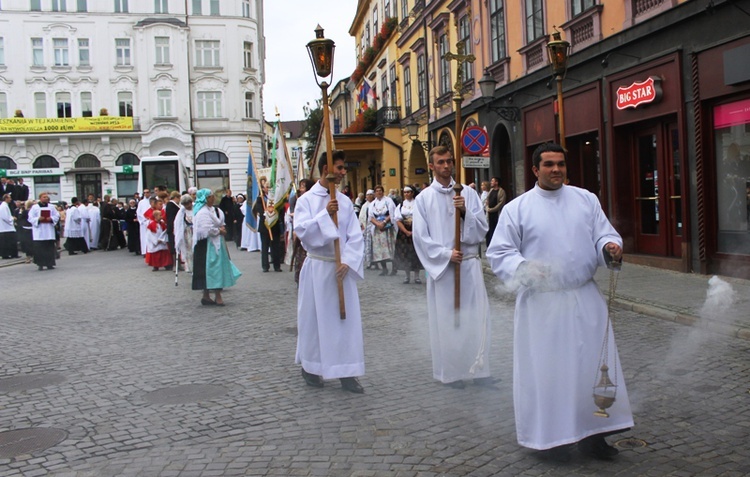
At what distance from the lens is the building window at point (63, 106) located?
50.6 meters

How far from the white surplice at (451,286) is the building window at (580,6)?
1059cm

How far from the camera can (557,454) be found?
4.31 metres

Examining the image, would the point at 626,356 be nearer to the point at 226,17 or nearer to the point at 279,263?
the point at 279,263

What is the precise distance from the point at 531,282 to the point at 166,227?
14.8 meters

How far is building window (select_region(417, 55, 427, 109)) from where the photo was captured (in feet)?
98.3

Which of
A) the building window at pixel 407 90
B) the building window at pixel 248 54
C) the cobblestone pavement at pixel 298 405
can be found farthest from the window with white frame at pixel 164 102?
the cobblestone pavement at pixel 298 405

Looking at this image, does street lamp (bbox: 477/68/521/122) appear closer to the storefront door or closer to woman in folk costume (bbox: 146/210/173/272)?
the storefront door

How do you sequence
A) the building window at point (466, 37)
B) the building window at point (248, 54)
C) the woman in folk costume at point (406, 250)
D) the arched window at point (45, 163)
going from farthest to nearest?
the building window at point (248, 54) → the arched window at point (45, 163) → the building window at point (466, 37) → the woman in folk costume at point (406, 250)

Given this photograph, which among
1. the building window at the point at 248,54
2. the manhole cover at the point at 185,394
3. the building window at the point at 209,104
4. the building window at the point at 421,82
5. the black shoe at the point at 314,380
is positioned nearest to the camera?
→ the manhole cover at the point at 185,394

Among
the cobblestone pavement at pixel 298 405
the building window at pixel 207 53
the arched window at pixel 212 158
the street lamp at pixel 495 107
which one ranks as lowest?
the cobblestone pavement at pixel 298 405

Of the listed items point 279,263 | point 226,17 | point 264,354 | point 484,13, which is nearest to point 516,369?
point 264,354

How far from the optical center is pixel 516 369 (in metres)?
4.46

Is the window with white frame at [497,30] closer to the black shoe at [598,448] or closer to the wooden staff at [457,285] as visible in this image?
the wooden staff at [457,285]

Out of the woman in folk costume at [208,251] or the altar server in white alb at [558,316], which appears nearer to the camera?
the altar server in white alb at [558,316]
